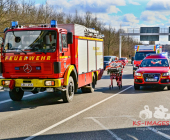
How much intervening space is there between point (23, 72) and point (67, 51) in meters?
1.79

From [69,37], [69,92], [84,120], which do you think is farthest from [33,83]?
[84,120]

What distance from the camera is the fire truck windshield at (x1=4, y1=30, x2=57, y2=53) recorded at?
965 centimetres

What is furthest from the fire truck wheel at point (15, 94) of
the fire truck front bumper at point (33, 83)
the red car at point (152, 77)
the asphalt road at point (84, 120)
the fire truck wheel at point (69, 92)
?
the red car at point (152, 77)

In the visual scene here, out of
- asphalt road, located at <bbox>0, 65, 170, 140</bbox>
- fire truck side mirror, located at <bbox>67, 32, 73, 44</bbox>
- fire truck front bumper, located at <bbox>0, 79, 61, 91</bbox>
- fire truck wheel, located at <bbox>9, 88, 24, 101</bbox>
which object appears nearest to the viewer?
asphalt road, located at <bbox>0, 65, 170, 140</bbox>

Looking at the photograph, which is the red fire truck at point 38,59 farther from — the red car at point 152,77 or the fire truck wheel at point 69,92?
the red car at point 152,77

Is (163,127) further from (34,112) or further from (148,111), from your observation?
(34,112)

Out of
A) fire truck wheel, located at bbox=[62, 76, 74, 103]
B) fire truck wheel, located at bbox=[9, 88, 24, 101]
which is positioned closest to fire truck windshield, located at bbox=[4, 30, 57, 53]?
fire truck wheel, located at bbox=[62, 76, 74, 103]

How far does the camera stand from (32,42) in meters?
9.73

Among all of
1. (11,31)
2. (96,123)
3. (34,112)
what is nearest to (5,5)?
(11,31)

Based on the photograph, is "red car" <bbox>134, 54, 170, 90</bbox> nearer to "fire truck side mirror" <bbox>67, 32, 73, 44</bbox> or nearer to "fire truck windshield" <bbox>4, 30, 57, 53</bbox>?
"fire truck side mirror" <bbox>67, 32, 73, 44</bbox>

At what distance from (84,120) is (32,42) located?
363 cm

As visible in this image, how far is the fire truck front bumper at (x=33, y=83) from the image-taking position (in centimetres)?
956

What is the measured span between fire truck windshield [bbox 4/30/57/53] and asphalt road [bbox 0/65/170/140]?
1.96m

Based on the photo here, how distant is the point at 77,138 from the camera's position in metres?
5.85
